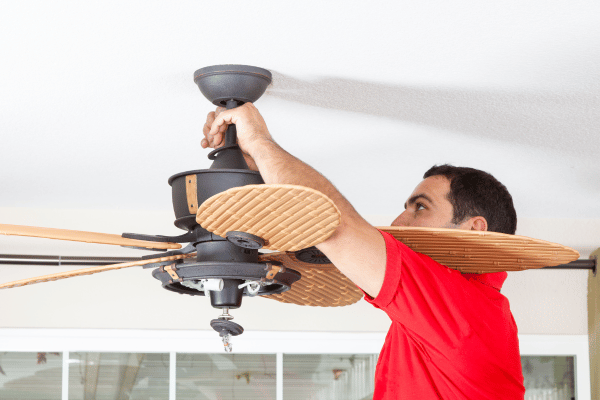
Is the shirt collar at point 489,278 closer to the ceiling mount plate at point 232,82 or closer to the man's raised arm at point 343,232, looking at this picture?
the man's raised arm at point 343,232

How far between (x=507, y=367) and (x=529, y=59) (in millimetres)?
724

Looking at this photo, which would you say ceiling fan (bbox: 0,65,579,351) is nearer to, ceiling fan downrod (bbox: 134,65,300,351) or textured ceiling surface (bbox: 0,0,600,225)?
ceiling fan downrod (bbox: 134,65,300,351)

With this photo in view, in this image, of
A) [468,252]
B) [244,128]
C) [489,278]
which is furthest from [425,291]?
[244,128]

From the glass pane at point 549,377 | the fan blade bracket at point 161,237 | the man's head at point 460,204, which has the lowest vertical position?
the glass pane at point 549,377

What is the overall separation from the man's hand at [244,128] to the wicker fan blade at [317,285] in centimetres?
25

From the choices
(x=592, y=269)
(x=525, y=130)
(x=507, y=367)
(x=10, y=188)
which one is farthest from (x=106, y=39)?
(x=592, y=269)

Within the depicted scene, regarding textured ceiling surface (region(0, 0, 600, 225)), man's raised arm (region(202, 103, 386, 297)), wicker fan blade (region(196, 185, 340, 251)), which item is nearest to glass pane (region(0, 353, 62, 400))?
textured ceiling surface (region(0, 0, 600, 225))

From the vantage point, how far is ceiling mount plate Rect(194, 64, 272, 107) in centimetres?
154

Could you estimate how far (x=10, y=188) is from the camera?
285 centimetres

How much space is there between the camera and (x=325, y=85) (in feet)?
5.50

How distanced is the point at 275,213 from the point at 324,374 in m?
2.70

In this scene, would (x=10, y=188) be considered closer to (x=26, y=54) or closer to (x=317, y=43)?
(x=26, y=54)

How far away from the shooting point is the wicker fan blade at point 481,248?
1158 millimetres

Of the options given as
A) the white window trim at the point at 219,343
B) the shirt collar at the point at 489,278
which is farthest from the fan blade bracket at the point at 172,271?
the white window trim at the point at 219,343
